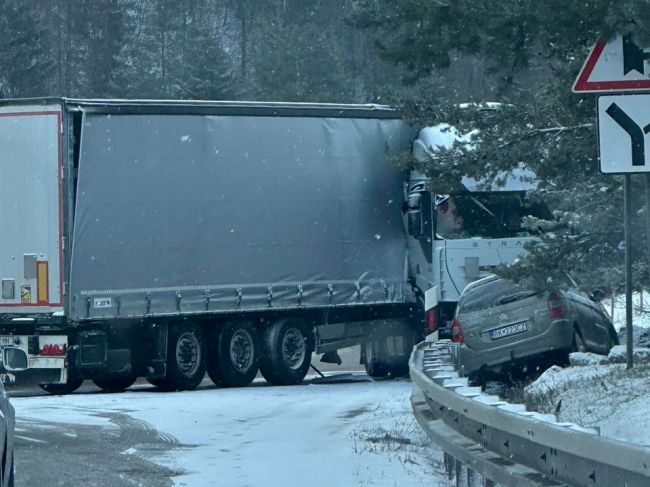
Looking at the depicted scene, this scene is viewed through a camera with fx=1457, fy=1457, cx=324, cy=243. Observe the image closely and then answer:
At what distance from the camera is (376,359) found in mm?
22906

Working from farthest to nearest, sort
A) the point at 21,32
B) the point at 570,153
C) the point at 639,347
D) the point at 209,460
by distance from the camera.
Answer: the point at 21,32 → the point at 639,347 → the point at 570,153 → the point at 209,460

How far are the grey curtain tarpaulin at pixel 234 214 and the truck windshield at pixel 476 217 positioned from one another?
1060 millimetres

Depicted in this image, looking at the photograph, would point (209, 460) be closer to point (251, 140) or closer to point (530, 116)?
point (530, 116)

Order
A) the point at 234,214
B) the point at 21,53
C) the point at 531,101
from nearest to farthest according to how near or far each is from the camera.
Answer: the point at 531,101
the point at 234,214
the point at 21,53

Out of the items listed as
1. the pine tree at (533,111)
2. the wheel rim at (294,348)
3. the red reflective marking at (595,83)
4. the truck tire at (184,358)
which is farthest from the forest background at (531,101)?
the wheel rim at (294,348)

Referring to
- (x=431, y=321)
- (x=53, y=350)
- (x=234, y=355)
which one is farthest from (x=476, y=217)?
(x=53, y=350)

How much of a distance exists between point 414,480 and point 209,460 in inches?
80.2

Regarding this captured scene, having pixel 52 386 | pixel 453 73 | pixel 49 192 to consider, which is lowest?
pixel 52 386

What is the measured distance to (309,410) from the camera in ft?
50.4

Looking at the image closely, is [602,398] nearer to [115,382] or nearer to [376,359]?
[115,382]

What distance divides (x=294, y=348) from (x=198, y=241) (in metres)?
2.45

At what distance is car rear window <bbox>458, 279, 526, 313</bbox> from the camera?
16.7 meters

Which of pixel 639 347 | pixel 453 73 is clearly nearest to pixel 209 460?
pixel 639 347

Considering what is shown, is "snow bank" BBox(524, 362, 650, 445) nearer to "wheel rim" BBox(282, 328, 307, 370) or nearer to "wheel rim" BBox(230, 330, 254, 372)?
"wheel rim" BBox(230, 330, 254, 372)
